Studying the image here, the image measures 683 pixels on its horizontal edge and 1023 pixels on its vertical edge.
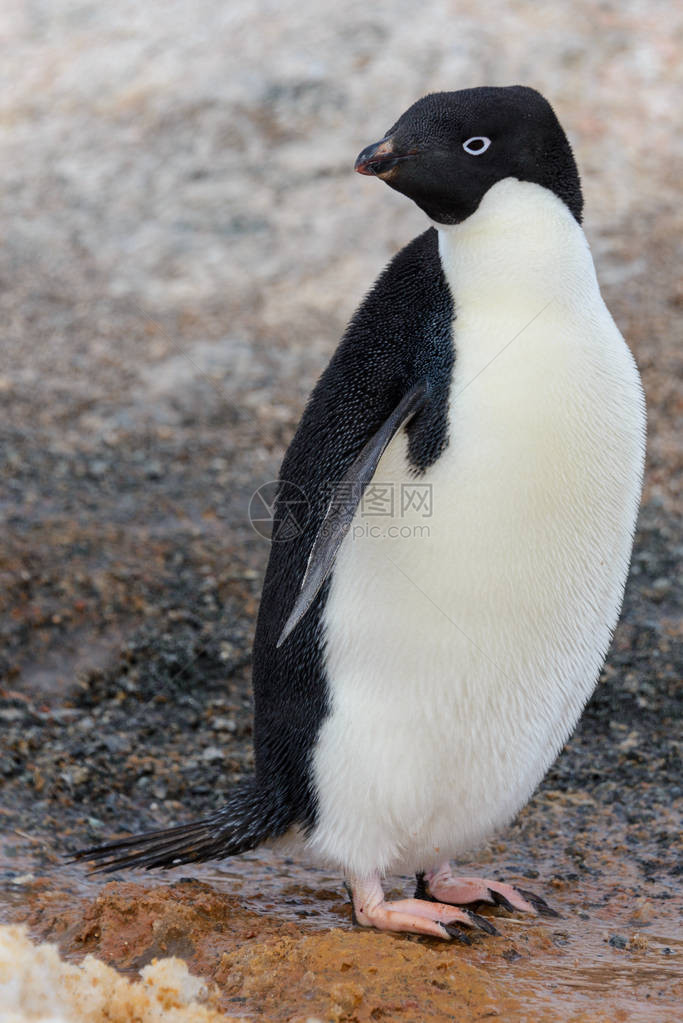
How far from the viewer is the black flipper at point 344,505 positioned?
7.28ft

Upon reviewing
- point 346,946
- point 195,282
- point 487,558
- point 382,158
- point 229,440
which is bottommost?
point 346,946

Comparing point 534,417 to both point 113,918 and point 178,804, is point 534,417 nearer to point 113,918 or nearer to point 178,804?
point 113,918

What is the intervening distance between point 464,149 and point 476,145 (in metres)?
0.02

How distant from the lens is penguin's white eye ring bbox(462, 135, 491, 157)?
7.60 feet

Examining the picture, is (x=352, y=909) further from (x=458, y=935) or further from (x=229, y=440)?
(x=229, y=440)

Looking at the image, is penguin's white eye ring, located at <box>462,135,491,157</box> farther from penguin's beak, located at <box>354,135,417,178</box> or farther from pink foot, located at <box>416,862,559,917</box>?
pink foot, located at <box>416,862,559,917</box>

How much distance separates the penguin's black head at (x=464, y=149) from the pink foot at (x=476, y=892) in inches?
53.6

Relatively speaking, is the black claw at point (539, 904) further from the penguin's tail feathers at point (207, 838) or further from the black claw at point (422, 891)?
the penguin's tail feathers at point (207, 838)

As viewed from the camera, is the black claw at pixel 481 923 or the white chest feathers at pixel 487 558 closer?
the white chest feathers at pixel 487 558

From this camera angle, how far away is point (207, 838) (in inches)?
100

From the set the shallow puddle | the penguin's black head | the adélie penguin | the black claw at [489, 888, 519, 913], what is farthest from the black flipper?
the black claw at [489, 888, 519, 913]

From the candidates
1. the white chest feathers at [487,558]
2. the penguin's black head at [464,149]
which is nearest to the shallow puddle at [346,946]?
the white chest feathers at [487,558]

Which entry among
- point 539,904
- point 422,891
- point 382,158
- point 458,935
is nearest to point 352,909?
point 422,891

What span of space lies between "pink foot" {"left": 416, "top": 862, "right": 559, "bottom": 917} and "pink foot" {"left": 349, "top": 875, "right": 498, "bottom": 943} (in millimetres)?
92
